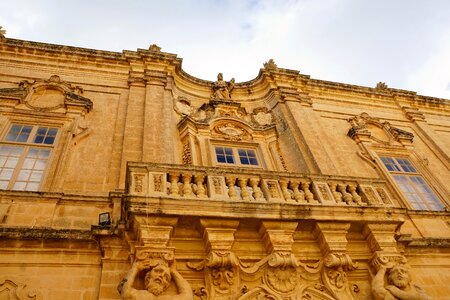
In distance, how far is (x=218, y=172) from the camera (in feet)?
21.6

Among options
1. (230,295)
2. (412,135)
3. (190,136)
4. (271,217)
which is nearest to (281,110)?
(190,136)

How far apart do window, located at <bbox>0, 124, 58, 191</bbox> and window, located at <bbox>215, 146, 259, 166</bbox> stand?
171 inches

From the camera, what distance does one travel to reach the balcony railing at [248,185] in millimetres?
6051

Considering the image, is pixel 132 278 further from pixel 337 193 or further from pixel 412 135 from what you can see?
pixel 412 135

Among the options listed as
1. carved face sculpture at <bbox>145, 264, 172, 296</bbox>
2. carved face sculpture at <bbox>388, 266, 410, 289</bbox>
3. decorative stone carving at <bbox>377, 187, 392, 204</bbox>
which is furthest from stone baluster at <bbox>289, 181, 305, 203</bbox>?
carved face sculpture at <bbox>145, 264, 172, 296</bbox>

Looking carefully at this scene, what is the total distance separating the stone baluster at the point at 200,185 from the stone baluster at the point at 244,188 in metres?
0.71

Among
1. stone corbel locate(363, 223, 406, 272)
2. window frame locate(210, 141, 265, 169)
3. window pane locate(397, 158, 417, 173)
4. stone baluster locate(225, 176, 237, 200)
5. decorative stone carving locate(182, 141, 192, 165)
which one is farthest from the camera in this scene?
window pane locate(397, 158, 417, 173)

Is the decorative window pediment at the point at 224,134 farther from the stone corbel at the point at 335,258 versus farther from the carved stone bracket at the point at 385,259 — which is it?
the carved stone bracket at the point at 385,259

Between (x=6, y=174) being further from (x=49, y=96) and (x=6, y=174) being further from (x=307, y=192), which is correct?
(x=307, y=192)

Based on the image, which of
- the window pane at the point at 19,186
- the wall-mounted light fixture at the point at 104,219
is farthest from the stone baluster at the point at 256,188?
the window pane at the point at 19,186

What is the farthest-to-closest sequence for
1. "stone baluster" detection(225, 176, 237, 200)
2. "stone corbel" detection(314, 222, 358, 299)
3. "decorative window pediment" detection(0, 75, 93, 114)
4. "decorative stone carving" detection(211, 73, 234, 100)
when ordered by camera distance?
1. "decorative stone carving" detection(211, 73, 234, 100)
2. "decorative window pediment" detection(0, 75, 93, 114)
3. "stone baluster" detection(225, 176, 237, 200)
4. "stone corbel" detection(314, 222, 358, 299)

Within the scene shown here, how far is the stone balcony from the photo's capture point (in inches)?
226

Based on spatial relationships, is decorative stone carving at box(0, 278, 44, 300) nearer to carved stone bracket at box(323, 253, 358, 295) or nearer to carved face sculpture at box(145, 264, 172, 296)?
carved face sculpture at box(145, 264, 172, 296)

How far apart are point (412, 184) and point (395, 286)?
568cm
